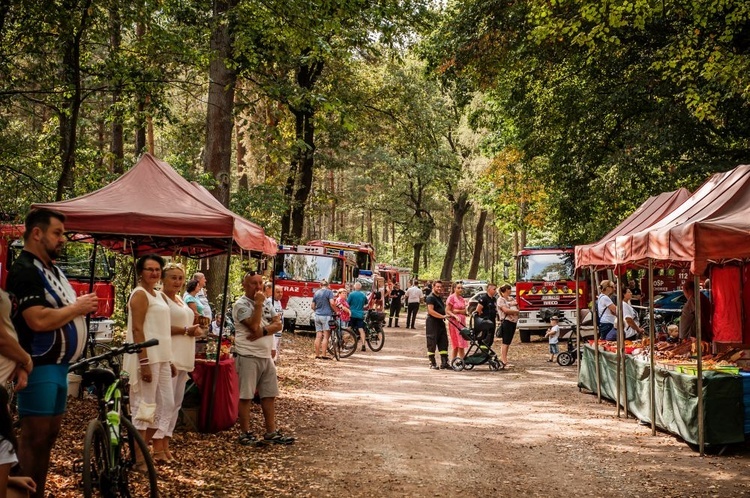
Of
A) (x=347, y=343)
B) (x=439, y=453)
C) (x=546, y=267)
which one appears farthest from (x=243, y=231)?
(x=546, y=267)

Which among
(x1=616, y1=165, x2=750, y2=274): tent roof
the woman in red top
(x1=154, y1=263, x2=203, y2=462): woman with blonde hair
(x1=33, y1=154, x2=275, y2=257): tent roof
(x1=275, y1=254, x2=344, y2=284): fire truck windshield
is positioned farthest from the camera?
(x1=275, y1=254, x2=344, y2=284): fire truck windshield

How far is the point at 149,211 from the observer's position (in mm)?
9062

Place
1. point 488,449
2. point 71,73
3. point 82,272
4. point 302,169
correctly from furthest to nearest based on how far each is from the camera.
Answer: point 302,169 → point 82,272 → point 71,73 → point 488,449

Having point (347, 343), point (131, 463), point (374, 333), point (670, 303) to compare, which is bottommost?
point (131, 463)

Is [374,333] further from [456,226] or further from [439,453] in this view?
[456,226]

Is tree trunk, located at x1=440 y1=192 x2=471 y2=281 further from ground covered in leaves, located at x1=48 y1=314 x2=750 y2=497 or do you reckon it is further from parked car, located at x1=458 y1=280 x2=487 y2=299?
ground covered in leaves, located at x1=48 y1=314 x2=750 y2=497

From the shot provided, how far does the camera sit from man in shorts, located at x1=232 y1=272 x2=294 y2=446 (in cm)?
916

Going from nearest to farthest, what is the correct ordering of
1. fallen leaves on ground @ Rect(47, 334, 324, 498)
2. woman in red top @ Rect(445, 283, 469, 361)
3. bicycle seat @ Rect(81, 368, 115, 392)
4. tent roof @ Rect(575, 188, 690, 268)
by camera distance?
bicycle seat @ Rect(81, 368, 115, 392)
fallen leaves on ground @ Rect(47, 334, 324, 498)
tent roof @ Rect(575, 188, 690, 268)
woman in red top @ Rect(445, 283, 469, 361)

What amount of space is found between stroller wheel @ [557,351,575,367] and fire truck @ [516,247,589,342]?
20.0ft

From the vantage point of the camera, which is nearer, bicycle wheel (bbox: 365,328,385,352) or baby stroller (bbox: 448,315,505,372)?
baby stroller (bbox: 448,315,505,372)

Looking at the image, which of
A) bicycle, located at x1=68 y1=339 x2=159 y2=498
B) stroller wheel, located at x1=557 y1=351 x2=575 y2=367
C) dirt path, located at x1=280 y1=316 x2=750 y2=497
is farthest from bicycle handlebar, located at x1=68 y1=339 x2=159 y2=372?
stroller wheel, located at x1=557 y1=351 x2=575 y2=367

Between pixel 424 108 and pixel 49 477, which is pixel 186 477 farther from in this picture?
pixel 424 108

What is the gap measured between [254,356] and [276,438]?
1000mm

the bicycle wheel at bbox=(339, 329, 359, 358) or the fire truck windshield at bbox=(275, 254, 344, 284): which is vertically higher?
the fire truck windshield at bbox=(275, 254, 344, 284)
